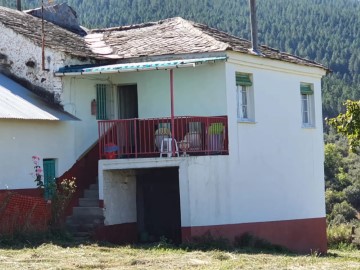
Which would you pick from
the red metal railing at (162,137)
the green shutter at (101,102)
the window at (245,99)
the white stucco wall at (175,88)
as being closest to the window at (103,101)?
the green shutter at (101,102)

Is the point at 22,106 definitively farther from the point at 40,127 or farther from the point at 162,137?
the point at 162,137

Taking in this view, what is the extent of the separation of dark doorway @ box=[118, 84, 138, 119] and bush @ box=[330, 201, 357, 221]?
27.4 metres

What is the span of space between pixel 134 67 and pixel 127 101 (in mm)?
3366

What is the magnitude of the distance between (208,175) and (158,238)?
2.81 meters

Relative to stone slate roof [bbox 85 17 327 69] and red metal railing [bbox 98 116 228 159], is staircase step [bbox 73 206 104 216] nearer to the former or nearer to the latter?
red metal railing [bbox 98 116 228 159]

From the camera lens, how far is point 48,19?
26766 mm

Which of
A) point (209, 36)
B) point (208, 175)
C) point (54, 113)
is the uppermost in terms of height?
point (209, 36)

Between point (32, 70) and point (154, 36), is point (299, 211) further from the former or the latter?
point (32, 70)

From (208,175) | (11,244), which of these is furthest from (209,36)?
(11,244)

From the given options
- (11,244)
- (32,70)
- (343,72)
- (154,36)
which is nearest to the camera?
(11,244)

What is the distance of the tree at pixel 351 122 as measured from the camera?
21.0 metres

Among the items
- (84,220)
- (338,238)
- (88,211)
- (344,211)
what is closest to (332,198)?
(344,211)

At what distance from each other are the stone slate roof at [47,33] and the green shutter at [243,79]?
13.3 feet

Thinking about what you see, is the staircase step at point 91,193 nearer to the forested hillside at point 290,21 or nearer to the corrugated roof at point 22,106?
the corrugated roof at point 22,106
